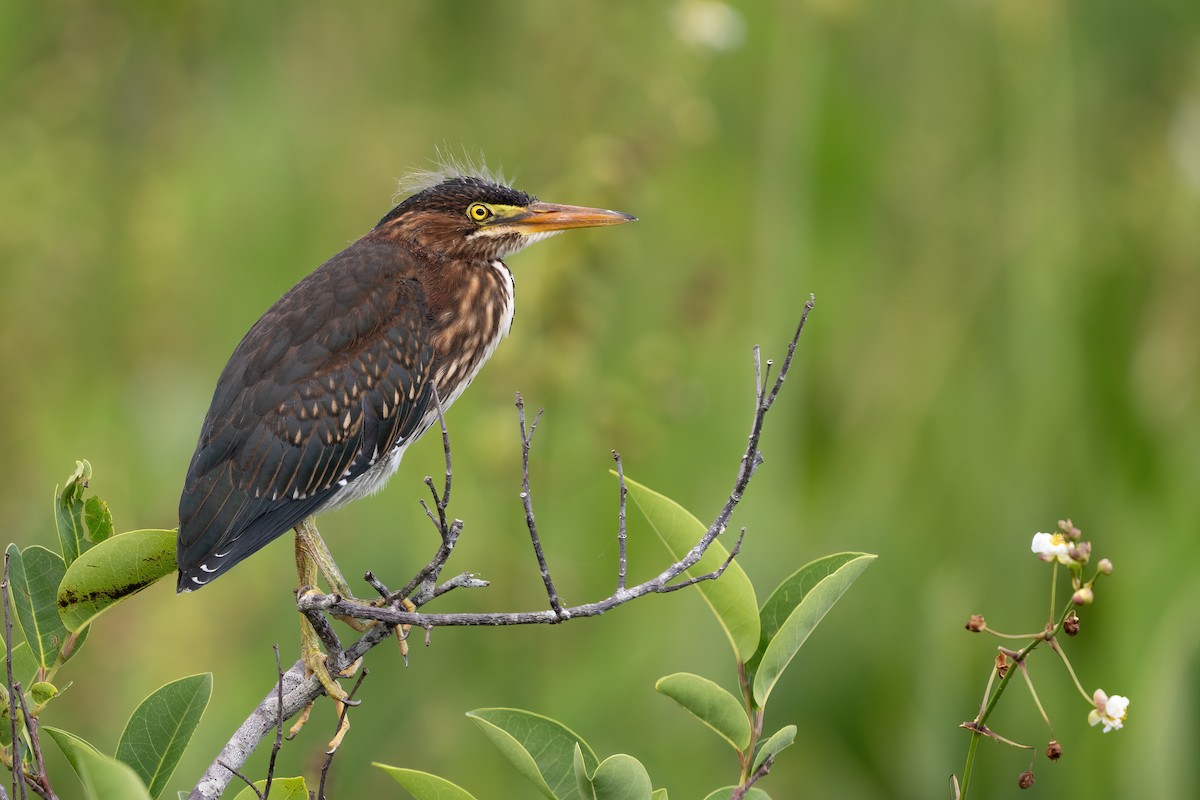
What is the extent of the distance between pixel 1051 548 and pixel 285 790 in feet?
3.33

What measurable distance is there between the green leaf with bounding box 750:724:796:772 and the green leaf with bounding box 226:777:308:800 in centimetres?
58

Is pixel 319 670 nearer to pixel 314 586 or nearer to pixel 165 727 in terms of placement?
pixel 314 586

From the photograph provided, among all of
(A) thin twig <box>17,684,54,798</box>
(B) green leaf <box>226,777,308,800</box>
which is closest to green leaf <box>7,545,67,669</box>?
(A) thin twig <box>17,684,54,798</box>

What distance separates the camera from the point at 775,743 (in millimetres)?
1974

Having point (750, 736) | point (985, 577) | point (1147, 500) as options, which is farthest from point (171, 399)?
point (750, 736)

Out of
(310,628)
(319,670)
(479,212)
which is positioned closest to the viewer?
(319,670)

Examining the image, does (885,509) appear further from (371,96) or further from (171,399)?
(371,96)

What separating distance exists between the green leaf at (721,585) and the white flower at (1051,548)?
0.38m

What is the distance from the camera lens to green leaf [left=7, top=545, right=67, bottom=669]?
2.11 meters

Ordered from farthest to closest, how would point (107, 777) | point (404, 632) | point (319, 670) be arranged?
point (404, 632)
point (319, 670)
point (107, 777)

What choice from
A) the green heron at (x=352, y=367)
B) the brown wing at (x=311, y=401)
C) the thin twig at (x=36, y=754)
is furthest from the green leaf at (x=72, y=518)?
the brown wing at (x=311, y=401)

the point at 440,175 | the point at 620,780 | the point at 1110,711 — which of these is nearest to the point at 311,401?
the point at 440,175

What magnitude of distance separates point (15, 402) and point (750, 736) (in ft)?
10.3

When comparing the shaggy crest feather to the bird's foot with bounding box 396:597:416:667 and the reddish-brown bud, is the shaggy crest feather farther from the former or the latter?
the reddish-brown bud
